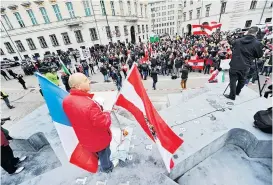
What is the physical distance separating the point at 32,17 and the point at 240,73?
107 feet

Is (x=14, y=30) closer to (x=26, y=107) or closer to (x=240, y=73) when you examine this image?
(x=26, y=107)

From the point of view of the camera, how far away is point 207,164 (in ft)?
9.62

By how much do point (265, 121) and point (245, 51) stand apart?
190 cm

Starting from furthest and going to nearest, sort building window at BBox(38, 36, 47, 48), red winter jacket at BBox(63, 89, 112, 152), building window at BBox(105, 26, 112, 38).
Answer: building window at BBox(105, 26, 112, 38) < building window at BBox(38, 36, 47, 48) < red winter jacket at BBox(63, 89, 112, 152)

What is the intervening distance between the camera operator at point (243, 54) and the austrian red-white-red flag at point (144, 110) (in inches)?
114

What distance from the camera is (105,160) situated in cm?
245

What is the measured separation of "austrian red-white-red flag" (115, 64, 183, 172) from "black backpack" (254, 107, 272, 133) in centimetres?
186

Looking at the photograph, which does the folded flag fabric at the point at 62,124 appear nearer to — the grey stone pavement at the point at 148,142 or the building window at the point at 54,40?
the grey stone pavement at the point at 148,142

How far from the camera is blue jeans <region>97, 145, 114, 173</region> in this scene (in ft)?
7.82

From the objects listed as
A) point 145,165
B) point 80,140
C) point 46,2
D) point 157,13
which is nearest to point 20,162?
point 80,140

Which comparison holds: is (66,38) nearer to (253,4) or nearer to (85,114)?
(85,114)

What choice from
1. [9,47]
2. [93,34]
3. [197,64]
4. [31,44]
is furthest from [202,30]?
[9,47]

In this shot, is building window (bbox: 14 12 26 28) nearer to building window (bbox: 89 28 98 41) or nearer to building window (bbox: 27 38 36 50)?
building window (bbox: 27 38 36 50)

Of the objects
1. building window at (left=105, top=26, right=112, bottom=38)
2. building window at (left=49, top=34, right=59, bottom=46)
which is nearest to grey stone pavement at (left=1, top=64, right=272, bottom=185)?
building window at (left=105, top=26, right=112, bottom=38)
